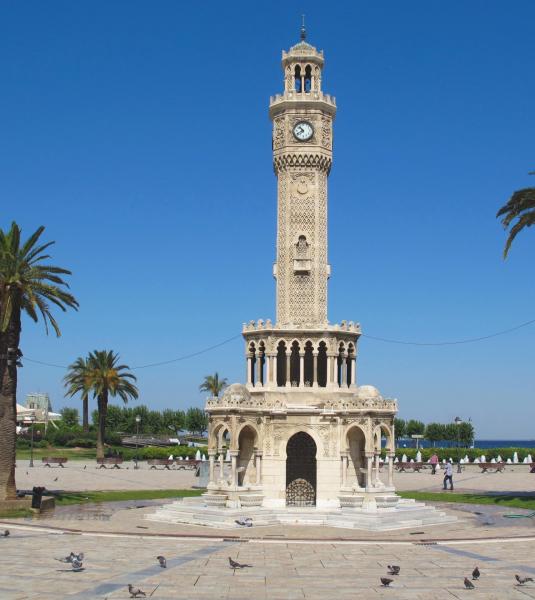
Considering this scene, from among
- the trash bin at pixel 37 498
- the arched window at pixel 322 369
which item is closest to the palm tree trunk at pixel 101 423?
the arched window at pixel 322 369

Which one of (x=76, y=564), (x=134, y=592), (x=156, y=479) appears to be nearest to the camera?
(x=134, y=592)

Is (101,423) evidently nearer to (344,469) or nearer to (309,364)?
(309,364)

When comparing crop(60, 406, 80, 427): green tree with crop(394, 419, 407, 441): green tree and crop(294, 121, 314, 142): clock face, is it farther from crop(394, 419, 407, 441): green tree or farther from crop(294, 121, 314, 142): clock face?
crop(294, 121, 314, 142): clock face

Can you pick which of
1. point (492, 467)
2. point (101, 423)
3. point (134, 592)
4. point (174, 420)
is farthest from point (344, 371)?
point (174, 420)

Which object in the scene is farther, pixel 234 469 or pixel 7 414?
pixel 234 469

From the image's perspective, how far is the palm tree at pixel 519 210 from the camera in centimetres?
3900

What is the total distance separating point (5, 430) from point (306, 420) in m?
13.7

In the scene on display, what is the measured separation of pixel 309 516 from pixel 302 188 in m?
16.3

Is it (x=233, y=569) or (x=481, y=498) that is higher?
(x=233, y=569)

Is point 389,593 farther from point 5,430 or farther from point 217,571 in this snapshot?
point 5,430

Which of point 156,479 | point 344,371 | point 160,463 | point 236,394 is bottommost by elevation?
point 156,479

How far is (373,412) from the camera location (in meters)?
38.5

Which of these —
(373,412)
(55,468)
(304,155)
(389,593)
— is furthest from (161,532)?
(55,468)

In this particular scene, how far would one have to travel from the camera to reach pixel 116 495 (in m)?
46.4
